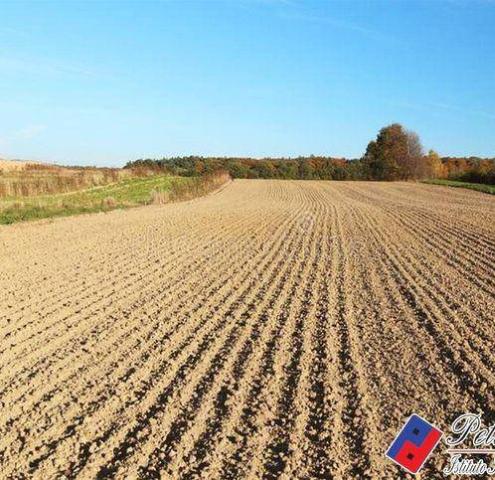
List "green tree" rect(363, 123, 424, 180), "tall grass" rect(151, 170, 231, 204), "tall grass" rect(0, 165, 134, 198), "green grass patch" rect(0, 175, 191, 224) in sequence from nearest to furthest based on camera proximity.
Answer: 1. "green grass patch" rect(0, 175, 191, 224)
2. "tall grass" rect(0, 165, 134, 198)
3. "tall grass" rect(151, 170, 231, 204)
4. "green tree" rect(363, 123, 424, 180)

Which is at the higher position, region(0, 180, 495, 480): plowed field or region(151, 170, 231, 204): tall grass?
region(151, 170, 231, 204): tall grass

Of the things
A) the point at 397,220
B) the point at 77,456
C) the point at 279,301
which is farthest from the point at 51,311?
the point at 397,220

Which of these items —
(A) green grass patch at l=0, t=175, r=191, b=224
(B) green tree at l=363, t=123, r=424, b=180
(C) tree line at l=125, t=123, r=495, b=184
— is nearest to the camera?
(A) green grass patch at l=0, t=175, r=191, b=224

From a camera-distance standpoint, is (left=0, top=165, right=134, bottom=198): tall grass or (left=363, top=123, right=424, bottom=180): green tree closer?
(left=0, top=165, right=134, bottom=198): tall grass

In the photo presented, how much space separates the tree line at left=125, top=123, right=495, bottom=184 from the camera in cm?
6975

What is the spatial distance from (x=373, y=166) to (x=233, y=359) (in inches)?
3013

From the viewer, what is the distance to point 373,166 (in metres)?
79.9

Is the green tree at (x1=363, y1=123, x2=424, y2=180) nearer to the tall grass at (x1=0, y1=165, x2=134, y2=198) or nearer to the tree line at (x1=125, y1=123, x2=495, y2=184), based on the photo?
the tree line at (x1=125, y1=123, x2=495, y2=184)

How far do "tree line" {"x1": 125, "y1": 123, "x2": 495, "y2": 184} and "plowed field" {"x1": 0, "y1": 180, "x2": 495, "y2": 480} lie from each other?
51.3 metres

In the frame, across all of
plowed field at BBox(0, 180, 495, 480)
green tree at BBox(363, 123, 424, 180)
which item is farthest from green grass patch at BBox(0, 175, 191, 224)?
green tree at BBox(363, 123, 424, 180)

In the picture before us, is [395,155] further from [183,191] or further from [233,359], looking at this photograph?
[233,359]

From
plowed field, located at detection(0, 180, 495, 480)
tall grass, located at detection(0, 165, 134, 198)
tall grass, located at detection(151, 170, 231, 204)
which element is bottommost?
plowed field, located at detection(0, 180, 495, 480)

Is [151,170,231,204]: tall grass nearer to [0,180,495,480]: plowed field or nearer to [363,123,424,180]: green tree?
[0,180,495,480]: plowed field

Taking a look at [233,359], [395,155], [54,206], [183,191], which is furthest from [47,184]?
[395,155]
